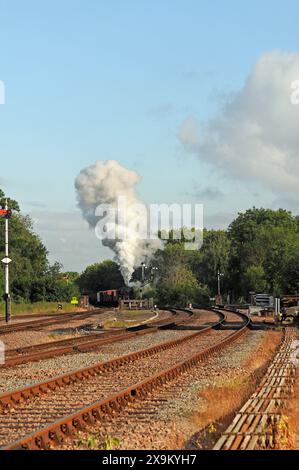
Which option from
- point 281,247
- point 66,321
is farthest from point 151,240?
point 66,321

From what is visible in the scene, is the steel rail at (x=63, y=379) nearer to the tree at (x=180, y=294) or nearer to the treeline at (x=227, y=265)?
the treeline at (x=227, y=265)

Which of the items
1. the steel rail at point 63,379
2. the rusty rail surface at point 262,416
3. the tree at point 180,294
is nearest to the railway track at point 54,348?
the steel rail at point 63,379

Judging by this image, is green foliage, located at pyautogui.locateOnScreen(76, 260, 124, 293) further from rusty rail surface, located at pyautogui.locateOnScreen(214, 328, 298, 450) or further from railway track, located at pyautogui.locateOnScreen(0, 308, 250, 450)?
rusty rail surface, located at pyautogui.locateOnScreen(214, 328, 298, 450)

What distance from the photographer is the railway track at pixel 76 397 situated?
9727 mm

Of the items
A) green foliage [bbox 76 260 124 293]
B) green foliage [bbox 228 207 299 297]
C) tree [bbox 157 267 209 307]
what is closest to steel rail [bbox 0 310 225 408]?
green foliage [bbox 228 207 299 297]

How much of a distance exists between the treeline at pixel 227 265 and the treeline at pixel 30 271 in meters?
8.27

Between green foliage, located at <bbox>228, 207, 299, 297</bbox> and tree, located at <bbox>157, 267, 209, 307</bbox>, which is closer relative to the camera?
green foliage, located at <bbox>228, 207, 299, 297</bbox>

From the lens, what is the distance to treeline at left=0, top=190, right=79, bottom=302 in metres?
72.6

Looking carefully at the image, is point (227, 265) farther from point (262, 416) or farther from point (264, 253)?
point (262, 416)

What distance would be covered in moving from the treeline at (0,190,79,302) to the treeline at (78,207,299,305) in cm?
827

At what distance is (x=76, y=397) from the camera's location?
1335cm

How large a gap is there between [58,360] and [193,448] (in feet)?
38.1
